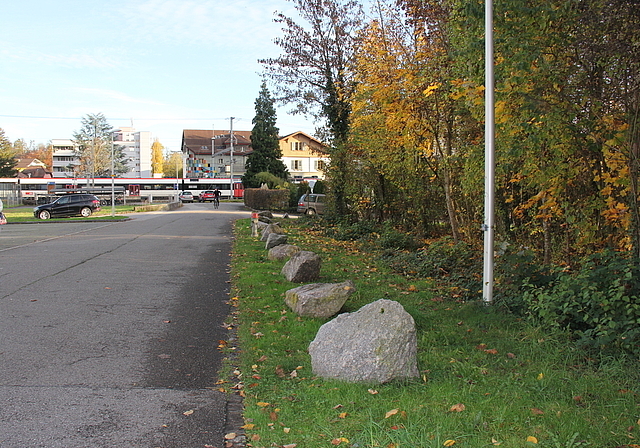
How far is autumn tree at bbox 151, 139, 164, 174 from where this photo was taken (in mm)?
138000

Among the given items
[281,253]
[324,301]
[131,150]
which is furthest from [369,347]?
[131,150]

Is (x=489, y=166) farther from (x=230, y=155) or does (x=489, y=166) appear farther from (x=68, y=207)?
(x=230, y=155)

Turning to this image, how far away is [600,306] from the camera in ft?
19.4

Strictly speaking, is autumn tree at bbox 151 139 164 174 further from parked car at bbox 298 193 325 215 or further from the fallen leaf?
the fallen leaf

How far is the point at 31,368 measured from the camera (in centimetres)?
552

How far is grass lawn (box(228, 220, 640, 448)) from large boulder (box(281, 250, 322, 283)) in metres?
2.55

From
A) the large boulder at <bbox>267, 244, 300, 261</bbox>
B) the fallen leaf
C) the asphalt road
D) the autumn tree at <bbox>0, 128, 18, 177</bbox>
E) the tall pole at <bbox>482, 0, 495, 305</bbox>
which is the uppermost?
the autumn tree at <bbox>0, 128, 18, 177</bbox>

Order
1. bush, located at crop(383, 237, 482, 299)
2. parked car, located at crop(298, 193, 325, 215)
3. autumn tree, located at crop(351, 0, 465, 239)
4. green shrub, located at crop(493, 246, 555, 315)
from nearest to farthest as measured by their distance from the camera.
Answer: green shrub, located at crop(493, 246, 555, 315) < bush, located at crop(383, 237, 482, 299) < autumn tree, located at crop(351, 0, 465, 239) < parked car, located at crop(298, 193, 325, 215)

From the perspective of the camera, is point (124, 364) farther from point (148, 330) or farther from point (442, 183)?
point (442, 183)

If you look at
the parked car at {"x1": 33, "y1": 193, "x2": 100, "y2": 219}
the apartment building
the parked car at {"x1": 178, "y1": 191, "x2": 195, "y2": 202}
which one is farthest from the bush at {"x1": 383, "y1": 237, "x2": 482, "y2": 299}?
the apartment building

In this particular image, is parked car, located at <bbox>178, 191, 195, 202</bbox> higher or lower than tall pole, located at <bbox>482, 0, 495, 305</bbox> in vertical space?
lower

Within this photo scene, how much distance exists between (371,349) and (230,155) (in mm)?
85419

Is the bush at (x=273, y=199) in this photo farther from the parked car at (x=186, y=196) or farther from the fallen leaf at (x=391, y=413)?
the fallen leaf at (x=391, y=413)

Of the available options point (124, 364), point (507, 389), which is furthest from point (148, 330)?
point (507, 389)
